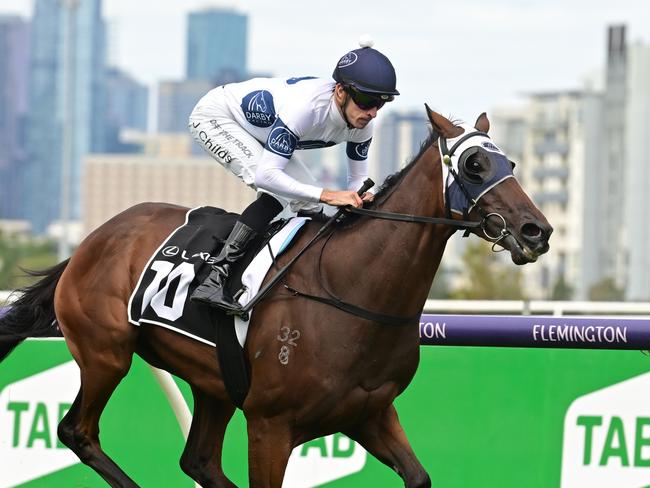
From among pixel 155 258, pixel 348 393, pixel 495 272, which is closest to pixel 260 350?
pixel 348 393

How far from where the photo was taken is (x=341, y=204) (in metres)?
5.79

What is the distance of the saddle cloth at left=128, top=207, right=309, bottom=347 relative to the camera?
595cm

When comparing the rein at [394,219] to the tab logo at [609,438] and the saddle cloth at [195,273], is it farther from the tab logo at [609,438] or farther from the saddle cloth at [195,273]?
the tab logo at [609,438]

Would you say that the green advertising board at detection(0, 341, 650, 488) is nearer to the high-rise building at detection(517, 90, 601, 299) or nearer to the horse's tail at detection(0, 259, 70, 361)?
the horse's tail at detection(0, 259, 70, 361)

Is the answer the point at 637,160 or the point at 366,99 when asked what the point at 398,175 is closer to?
Result: the point at 366,99

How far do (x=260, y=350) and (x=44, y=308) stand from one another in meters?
1.56

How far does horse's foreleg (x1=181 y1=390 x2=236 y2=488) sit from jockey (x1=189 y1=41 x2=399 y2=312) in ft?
2.45

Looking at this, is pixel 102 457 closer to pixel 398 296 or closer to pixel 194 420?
pixel 194 420

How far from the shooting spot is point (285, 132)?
5836 millimetres

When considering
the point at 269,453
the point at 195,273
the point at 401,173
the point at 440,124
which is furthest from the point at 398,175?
the point at 269,453

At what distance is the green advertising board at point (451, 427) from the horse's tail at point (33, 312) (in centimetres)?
46

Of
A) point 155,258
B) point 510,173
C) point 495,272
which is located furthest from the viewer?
point 495,272

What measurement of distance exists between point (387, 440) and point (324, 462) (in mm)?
1357

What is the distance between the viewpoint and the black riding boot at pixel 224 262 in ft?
19.4
